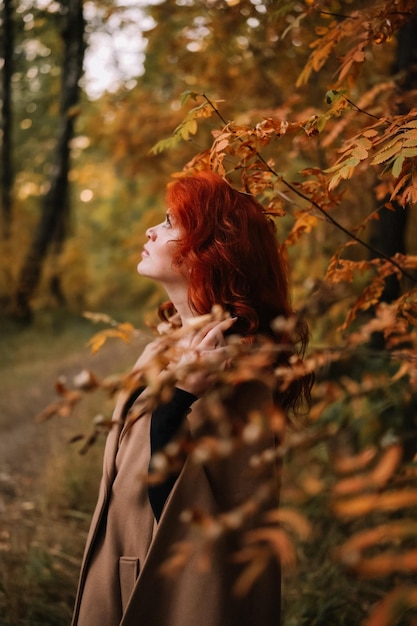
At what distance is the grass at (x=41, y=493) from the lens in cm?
286

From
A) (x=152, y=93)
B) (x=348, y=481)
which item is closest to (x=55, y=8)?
(x=152, y=93)

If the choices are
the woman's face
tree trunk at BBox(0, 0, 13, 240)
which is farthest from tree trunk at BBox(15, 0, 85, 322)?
the woman's face

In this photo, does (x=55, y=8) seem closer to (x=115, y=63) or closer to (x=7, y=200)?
(x=115, y=63)

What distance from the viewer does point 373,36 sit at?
1739mm

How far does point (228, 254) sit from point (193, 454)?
2.23 feet

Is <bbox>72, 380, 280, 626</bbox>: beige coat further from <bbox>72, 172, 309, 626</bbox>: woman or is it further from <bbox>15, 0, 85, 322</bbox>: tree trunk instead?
<bbox>15, 0, 85, 322</bbox>: tree trunk

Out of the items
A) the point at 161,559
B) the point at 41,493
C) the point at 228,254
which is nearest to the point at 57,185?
the point at 41,493

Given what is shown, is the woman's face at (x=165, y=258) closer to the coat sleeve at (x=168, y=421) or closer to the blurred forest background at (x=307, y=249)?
the blurred forest background at (x=307, y=249)

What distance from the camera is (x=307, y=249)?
493 cm

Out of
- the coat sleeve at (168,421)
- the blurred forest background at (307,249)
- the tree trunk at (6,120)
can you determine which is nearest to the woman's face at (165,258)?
the blurred forest background at (307,249)

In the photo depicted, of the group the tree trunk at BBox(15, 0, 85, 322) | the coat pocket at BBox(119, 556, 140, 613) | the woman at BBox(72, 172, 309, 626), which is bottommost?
the tree trunk at BBox(15, 0, 85, 322)

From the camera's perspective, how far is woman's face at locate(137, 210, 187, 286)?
6.16 feet

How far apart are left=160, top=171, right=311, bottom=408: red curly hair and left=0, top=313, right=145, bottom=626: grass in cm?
63

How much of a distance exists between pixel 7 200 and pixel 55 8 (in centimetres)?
522
